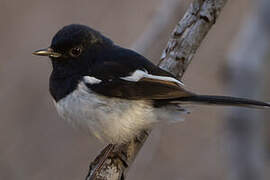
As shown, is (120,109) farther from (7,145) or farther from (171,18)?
(7,145)

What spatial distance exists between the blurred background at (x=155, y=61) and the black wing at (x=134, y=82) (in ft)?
1.67

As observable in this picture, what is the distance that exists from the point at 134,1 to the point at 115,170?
3810 millimetres

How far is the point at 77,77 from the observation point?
4.11m

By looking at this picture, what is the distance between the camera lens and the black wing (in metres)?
3.90

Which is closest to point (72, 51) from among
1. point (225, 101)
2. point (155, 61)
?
point (155, 61)

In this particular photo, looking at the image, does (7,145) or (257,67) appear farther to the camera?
(7,145)

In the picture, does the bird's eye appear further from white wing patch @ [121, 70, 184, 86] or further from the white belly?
white wing patch @ [121, 70, 184, 86]

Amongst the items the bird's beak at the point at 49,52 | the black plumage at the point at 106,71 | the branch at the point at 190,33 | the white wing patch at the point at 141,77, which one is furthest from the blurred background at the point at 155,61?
the bird's beak at the point at 49,52

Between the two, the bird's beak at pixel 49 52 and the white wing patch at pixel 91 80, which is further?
the bird's beak at pixel 49 52

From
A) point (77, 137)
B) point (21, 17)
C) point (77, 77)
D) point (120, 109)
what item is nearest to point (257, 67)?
point (120, 109)

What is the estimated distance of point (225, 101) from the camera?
369 centimetres

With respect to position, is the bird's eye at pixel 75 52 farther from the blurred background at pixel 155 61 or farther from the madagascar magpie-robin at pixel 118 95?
the blurred background at pixel 155 61

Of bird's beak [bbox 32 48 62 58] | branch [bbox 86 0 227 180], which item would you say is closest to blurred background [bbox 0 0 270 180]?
branch [bbox 86 0 227 180]

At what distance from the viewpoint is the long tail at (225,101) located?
360 centimetres
